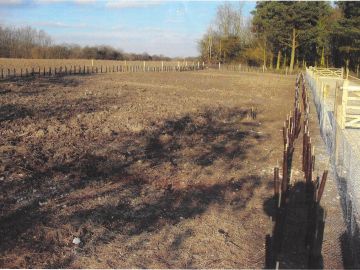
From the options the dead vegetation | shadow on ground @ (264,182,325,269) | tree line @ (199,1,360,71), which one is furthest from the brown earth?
tree line @ (199,1,360,71)

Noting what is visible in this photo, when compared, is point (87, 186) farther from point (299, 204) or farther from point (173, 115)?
point (173, 115)

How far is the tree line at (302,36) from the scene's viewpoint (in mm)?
48800

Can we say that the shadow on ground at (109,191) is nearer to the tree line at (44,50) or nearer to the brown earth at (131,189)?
the brown earth at (131,189)

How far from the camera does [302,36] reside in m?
53.0

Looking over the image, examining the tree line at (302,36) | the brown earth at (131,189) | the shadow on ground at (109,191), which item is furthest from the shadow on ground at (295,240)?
the tree line at (302,36)

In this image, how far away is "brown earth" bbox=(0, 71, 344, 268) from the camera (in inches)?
197

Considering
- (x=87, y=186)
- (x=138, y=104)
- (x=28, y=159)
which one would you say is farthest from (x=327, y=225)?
(x=138, y=104)

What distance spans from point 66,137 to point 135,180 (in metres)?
3.32

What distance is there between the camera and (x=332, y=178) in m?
7.86

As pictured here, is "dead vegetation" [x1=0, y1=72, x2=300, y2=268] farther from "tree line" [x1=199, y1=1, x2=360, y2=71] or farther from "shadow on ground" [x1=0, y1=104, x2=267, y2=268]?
"tree line" [x1=199, y1=1, x2=360, y2=71]

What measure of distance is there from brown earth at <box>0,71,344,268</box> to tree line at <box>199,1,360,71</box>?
39.0 metres

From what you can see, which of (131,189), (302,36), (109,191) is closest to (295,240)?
(131,189)

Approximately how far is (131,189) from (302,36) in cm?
5039

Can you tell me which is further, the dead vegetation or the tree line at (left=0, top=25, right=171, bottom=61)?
the tree line at (left=0, top=25, right=171, bottom=61)
